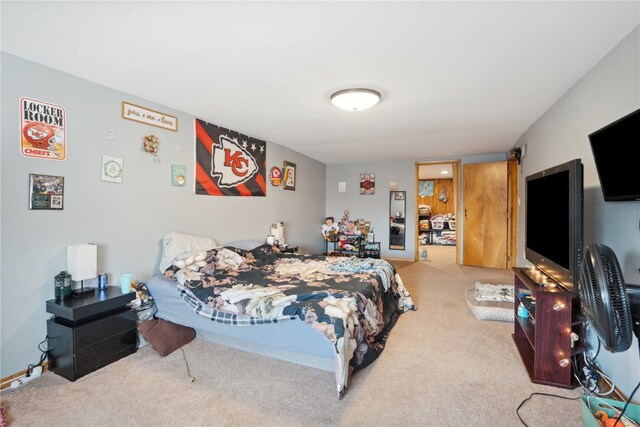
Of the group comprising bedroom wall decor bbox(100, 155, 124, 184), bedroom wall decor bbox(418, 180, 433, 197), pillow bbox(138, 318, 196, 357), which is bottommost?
pillow bbox(138, 318, 196, 357)

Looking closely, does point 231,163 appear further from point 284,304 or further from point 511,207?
point 511,207

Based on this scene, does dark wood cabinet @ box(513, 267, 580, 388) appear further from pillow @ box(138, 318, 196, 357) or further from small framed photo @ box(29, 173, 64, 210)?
small framed photo @ box(29, 173, 64, 210)

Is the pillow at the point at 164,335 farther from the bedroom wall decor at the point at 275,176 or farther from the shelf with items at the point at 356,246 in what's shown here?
the shelf with items at the point at 356,246

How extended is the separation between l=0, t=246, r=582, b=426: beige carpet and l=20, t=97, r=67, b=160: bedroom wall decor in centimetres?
162

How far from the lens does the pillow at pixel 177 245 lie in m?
2.90

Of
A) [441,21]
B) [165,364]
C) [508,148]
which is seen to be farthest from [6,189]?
[508,148]

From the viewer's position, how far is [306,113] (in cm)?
329

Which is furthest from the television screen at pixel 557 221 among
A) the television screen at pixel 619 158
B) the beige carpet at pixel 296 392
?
the beige carpet at pixel 296 392

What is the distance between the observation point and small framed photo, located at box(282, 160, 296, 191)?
16.7 ft

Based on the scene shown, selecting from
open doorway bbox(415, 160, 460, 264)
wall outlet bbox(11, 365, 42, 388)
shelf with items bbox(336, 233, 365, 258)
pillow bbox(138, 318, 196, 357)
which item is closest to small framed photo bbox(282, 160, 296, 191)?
shelf with items bbox(336, 233, 365, 258)

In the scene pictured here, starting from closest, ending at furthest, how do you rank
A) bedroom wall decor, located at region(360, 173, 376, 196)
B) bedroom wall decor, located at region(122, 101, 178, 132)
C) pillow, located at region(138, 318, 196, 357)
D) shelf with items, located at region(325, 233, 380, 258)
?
pillow, located at region(138, 318, 196, 357) < bedroom wall decor, located at region(122, 101, 178, 132) < shelf with items, located at region(325, 233, 380, 258) < bedroom wall decor, located at region(360, 173, 376, 196)

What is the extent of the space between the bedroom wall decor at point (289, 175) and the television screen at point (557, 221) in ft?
11.5

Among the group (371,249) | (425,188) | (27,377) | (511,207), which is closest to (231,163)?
(27,377)

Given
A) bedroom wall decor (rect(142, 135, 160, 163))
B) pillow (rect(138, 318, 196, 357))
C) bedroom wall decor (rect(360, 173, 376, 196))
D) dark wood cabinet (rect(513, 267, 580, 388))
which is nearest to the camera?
dark wood cabinet (rect(513, 267, 580, 388))
